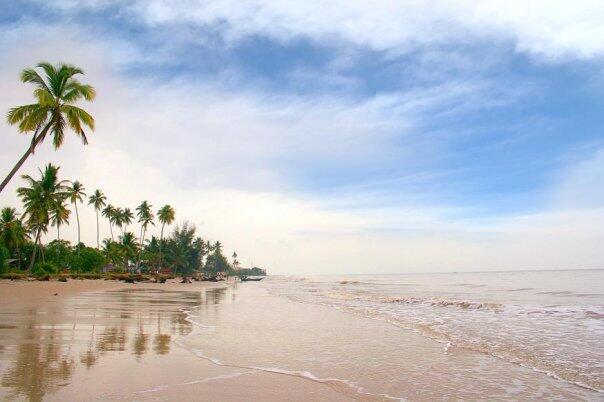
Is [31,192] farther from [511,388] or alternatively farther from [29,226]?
[511,388]

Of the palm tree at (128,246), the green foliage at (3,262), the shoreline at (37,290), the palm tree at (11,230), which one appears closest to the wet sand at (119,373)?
the shoreline at (37,290)

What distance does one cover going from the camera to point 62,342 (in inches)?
A: 325

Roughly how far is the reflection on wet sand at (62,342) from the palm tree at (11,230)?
43883mm

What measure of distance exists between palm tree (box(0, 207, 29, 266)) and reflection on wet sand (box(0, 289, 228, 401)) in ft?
144

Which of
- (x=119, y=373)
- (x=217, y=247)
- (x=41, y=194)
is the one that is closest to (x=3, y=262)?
(x=41, y=194)

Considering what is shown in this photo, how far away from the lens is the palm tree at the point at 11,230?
4997cm

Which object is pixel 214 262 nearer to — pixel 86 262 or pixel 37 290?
pixel 86 262

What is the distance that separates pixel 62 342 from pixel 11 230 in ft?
167

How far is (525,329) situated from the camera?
13992 millimetres

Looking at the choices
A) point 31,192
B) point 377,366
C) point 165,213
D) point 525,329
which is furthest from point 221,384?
point 165,213

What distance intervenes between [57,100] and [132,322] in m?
15.9

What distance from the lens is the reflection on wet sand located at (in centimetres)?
548

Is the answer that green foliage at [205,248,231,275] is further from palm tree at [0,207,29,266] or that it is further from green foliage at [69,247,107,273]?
palm tree at [0,207,29,266]

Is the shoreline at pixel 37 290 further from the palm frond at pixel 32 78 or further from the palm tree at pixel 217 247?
the palm tree at pixel 217 247
